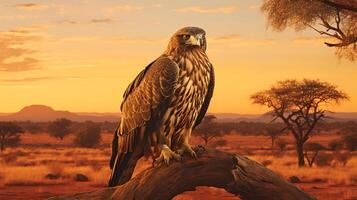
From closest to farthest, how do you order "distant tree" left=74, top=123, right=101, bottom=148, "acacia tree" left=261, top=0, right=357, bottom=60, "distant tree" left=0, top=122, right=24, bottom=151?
1. "acacia tree" left=261, top=0, right=357, bottom=60
2. "distant tree" left=0, top=122, right=24, bottom=151
3. "distant tree" left=74, top=123, right=101, bottom=148

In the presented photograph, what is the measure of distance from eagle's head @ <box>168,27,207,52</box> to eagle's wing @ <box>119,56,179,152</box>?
0.17 meters

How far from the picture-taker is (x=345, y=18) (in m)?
17.9

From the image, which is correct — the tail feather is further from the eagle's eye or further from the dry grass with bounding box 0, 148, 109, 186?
the dry grass with bounding box 0, 148, 109, 186

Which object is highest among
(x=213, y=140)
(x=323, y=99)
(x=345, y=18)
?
(x=345, y=18)

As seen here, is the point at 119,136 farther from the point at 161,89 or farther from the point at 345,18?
the point at 345,18

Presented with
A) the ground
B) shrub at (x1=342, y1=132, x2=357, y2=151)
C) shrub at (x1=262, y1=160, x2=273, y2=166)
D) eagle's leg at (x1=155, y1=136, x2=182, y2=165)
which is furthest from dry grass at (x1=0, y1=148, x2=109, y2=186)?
eagle's leg at (x1=155, y1=136, x2=182, y2=165)

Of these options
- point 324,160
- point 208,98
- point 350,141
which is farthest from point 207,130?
point 208,98

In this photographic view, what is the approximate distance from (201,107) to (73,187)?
13.6 m

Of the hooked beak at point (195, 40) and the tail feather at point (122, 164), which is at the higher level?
the hooked beak at point (195, 40)

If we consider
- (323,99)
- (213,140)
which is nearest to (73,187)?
(323,99)

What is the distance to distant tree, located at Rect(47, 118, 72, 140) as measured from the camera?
43.8 meters

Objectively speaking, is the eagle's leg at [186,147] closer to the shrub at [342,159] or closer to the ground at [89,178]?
the ground at [89,178]

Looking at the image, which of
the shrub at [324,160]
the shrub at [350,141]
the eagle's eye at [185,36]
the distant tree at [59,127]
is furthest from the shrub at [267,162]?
the distant tree at [59,127]

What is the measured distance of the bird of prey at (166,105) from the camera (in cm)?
628
